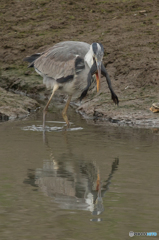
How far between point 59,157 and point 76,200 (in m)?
1.76

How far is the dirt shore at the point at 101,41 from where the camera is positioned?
980 cm

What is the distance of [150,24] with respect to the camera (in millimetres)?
13523

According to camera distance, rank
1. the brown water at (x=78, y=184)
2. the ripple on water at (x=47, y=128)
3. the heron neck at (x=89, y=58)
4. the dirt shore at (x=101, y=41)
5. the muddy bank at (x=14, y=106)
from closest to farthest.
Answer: the brown water at (x=78, y=184) → the heron neck at (x=89, y=58) → the ripple on water at (x=47, y=128) → the muddy bank at (x=14, y=106) → the dirt shore at (x=101, y=41)

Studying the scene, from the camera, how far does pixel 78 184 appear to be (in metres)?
4.88

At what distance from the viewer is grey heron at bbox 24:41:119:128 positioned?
25.3 feet

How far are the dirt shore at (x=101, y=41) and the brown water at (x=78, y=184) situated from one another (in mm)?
1926

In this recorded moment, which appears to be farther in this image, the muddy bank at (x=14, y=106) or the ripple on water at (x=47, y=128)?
the muddy bank at (x=14, y=106)

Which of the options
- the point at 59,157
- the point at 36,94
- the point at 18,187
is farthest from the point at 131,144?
the point at 36,94

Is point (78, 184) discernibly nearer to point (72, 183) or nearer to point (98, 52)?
point (72, 183)

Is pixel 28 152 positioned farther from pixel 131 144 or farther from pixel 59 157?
pixel 131 144

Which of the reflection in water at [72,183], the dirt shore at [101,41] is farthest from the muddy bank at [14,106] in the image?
the reflection in water at [72,183]

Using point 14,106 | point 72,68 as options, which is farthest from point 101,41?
point 72,68

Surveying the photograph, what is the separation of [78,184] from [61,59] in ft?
13.1

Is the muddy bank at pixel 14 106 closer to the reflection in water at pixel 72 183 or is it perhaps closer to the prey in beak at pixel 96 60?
the prey in beak at pixel 96 60
